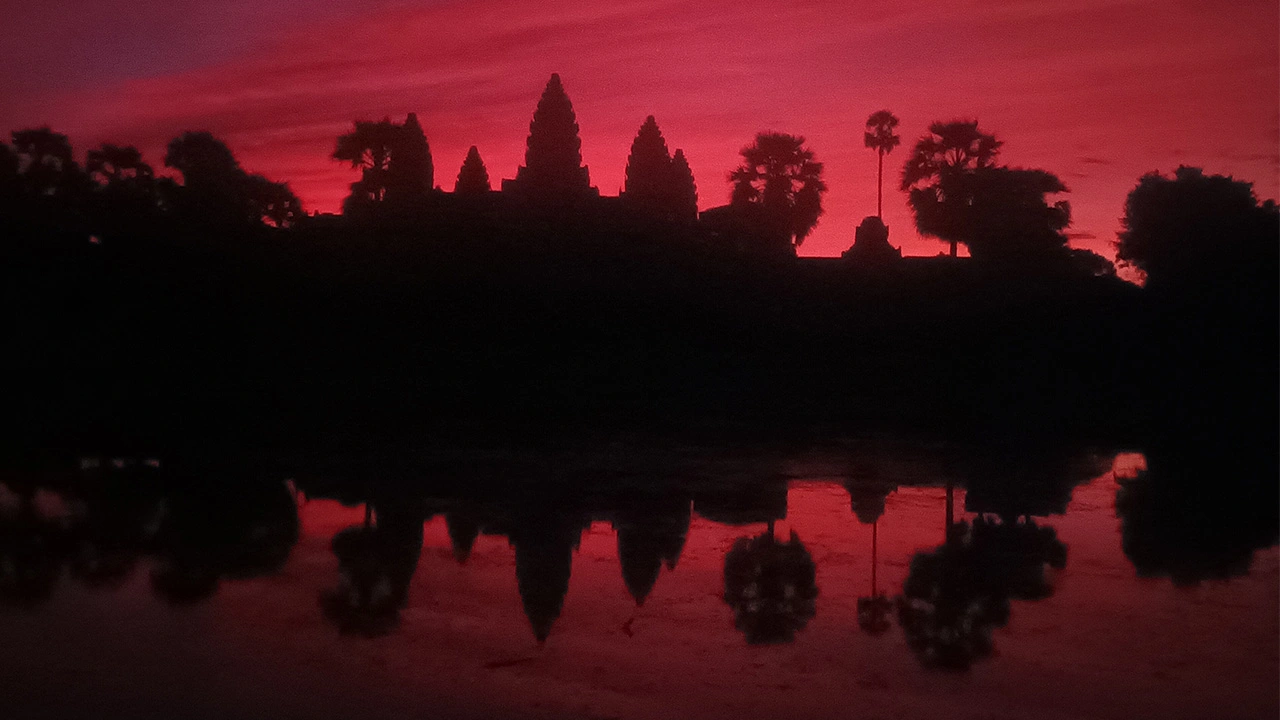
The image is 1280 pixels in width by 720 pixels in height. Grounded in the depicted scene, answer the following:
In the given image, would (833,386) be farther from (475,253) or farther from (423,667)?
(423,667)

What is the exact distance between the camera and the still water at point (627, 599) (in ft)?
17.6

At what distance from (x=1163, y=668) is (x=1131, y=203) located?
160 ft

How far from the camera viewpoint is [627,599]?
723 cm

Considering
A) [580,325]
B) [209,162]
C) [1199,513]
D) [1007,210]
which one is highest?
[209,162]

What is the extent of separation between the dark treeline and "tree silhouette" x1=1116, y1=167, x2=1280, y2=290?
1.86 feet

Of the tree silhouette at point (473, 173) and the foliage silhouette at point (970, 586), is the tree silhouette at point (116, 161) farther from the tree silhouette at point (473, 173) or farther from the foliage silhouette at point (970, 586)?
the foliage silhouette at point (970, 586)

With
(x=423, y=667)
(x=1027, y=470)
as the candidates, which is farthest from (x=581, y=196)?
(x=423, y=667)

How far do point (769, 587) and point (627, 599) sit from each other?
1.15 m

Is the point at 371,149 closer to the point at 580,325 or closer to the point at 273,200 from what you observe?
the point at 273,200

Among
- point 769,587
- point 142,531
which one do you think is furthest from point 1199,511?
point 142,531

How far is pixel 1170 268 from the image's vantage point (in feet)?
Result: 136

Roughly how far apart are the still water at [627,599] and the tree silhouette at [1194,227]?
27758mm

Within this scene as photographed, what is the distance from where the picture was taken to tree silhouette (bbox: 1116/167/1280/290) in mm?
35094

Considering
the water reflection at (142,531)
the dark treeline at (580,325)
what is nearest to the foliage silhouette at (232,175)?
the dark treeline at (580,325)
